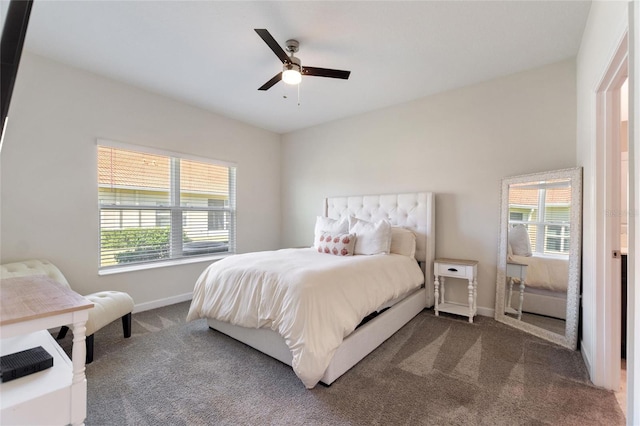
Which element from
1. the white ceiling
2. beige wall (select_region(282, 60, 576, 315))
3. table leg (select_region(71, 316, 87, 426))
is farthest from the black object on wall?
beige wall (select_region(282, 60, 576, 315))

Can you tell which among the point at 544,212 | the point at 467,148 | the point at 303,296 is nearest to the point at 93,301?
the point at 303,296

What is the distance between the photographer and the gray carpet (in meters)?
1.62

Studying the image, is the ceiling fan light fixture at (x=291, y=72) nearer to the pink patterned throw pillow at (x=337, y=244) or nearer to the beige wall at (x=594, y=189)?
the pink patterned throw pillow at (x=337, y=244)

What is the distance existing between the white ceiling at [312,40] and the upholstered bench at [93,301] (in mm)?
2024

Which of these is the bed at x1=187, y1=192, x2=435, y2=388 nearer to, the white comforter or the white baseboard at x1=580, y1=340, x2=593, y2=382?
the white comforter

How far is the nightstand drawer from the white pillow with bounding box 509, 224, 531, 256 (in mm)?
492

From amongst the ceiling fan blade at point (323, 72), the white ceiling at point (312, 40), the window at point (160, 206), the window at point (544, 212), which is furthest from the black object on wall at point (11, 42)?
the window at point (544, 212)

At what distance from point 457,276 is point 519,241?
724 mm

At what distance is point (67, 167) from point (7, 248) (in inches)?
35.5

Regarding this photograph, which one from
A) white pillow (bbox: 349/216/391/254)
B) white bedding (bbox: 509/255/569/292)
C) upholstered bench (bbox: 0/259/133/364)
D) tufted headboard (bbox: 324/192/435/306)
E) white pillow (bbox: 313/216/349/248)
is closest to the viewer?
upholstered bench (bbox: 0/259/133/364)

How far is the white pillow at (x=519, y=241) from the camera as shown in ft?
9.40

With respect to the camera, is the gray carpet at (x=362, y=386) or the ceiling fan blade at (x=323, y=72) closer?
the gray carpet at (x=362, y=386)

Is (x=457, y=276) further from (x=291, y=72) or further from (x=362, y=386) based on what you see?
(x=291, y=72)

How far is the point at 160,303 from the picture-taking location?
354 cm
